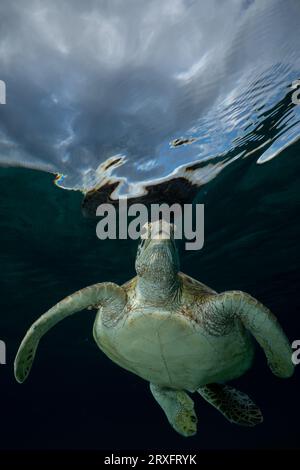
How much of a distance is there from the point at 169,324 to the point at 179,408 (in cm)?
261

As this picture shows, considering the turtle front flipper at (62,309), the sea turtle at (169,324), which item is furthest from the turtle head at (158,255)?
the turtle front flipper at (62,309)

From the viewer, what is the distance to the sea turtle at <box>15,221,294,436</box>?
4023 millimetres

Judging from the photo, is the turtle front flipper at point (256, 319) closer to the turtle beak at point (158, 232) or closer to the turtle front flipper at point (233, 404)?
the turtle beak at point (158, 232)

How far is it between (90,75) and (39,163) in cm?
292

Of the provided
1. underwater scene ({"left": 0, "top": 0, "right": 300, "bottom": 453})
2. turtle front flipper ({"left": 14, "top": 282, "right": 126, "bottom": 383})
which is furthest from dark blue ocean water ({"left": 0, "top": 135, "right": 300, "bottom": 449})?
turtle front flipper ({"left": 14, "top": 282, "right": 126, "bottom": 383})

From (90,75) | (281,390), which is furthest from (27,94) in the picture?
(281,390)

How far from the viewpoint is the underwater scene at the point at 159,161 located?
175 inches

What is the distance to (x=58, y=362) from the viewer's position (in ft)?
135

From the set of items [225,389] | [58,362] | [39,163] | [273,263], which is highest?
[39,163]

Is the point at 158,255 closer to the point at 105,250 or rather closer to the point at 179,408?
the point at 179,408

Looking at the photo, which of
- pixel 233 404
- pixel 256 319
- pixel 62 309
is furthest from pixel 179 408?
pixel 62 309

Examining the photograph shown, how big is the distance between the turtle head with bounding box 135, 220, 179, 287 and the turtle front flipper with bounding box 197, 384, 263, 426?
3.01 meters

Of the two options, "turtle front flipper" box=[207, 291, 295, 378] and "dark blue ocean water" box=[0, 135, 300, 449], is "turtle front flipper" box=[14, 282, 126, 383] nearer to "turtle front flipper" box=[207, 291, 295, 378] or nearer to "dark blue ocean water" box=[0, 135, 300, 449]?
"turtle front flipper" box=[207, 291, 295, 378]

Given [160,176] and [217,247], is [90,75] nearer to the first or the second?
[160,176]
